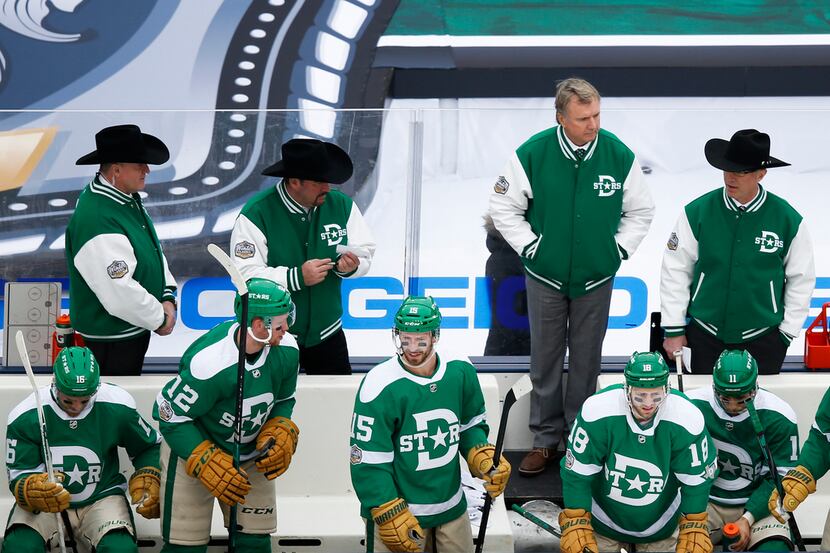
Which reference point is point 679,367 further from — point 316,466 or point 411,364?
point 316,466

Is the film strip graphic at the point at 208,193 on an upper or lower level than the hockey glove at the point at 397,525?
upper

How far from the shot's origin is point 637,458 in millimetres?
3777

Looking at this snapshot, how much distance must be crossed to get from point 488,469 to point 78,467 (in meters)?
1.30

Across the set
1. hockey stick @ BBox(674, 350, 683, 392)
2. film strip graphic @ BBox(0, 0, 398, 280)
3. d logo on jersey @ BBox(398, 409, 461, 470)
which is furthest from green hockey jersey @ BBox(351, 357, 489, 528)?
film strip graphic @ BBox(0, 0, 398, 280)

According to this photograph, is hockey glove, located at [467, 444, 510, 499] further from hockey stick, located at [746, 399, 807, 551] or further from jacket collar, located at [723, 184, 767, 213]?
jacket collar, located at [723, 184, 767, 213]

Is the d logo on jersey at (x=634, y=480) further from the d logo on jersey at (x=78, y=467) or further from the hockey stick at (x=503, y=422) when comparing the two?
the d logo on jersey at (x=78, y=467)

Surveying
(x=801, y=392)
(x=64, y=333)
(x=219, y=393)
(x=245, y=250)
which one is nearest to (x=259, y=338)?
(x=219, y=393)

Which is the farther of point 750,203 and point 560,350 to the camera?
point 560,350

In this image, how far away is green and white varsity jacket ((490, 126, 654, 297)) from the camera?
14.7 ft

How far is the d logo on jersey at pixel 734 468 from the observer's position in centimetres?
414

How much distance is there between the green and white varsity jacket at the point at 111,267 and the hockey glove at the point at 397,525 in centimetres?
119

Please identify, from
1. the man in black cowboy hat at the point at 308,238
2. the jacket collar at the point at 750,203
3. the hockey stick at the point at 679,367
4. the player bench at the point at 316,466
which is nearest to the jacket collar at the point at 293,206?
the man in black cowboy hat at the point at 308,238

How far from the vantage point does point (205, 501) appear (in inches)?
155

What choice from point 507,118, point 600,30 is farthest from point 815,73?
point 507,118
